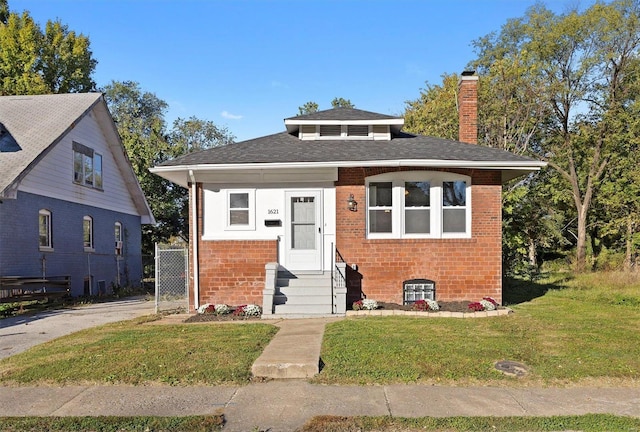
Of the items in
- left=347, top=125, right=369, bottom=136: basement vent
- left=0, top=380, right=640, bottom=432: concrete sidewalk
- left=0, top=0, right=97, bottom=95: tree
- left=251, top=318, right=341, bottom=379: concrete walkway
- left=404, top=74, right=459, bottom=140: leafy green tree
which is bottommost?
left=0, top=380, right=640, bottom=432: concrete sidewalk

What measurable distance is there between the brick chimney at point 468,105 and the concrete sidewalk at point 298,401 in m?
9.53

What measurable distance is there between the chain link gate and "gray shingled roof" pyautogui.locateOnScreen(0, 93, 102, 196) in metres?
5.05

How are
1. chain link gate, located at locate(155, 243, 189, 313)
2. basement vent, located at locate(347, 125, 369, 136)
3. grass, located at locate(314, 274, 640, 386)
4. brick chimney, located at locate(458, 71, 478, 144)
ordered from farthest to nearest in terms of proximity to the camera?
brick chimney, located at locate(458, 71, 478, 144) → basement vent, located at locate(347, 125, 369, 136) → chain link gate, located at locate(155, 243, 189, 313) → grass, located at locate(314, 274, 640, 386)

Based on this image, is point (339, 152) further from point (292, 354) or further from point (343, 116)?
point (292, 354)

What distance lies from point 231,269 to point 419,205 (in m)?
4.73

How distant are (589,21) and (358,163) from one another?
23705mm

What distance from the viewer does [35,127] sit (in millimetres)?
17359

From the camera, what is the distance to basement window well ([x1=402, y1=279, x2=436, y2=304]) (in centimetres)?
1200

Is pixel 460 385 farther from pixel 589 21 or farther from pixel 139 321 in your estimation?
pixel 589 21

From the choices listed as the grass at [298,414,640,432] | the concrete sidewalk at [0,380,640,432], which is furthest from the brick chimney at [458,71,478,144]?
the grass at [298,414,640,432]

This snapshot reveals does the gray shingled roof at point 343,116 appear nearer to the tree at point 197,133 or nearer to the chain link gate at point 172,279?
the chain link gate at point 172,279

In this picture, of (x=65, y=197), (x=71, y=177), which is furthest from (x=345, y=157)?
(x=71, y=177)

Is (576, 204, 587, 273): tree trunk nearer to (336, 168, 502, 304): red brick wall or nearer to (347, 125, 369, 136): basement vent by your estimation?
(336, 168, 502, 304): red brick wall

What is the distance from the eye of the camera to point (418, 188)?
12.2 metres
